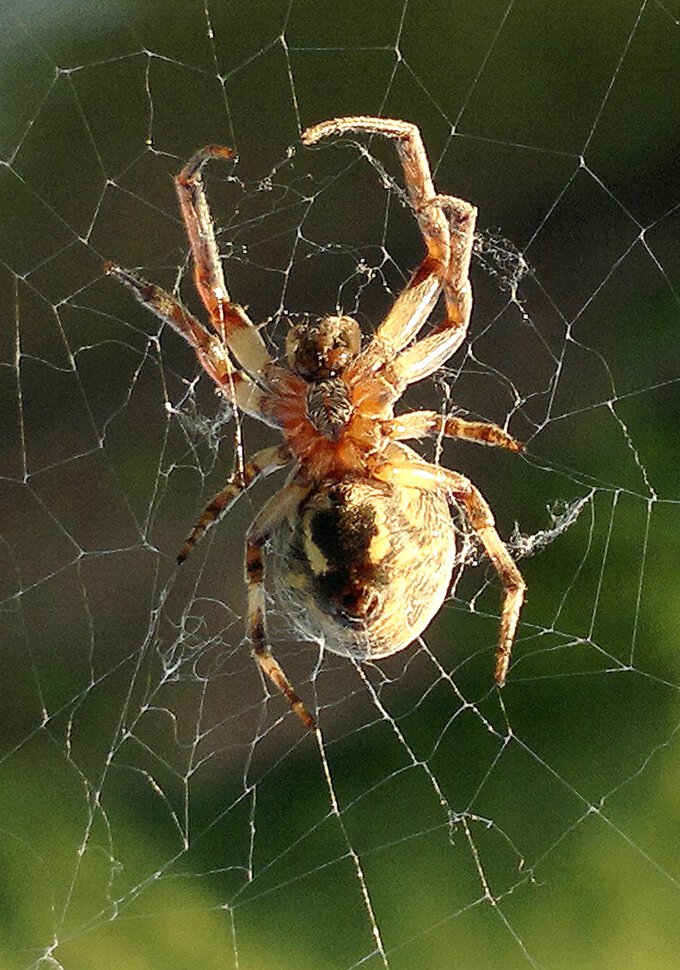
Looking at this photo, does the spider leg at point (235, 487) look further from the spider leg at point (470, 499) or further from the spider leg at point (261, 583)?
the spider leg at point (470, 499)

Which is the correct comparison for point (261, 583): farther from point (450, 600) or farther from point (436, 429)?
point (450, 600)

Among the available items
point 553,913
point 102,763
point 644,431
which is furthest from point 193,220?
point 553,913

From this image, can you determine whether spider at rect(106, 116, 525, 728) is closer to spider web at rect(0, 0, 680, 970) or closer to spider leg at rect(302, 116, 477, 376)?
spider leg at rect(302, 116, 477, 376)

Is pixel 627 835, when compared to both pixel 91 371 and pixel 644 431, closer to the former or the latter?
pixel 644 431

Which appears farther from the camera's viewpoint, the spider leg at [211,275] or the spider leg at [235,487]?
the spider leg at [235,487]

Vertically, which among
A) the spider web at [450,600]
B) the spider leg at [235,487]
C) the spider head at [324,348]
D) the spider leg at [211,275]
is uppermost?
the spider leg at [211,275]

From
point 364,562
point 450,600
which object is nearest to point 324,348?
point 364,562

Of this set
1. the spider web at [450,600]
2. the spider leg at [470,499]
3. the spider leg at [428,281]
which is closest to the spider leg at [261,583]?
the spider leg at [470,499]
